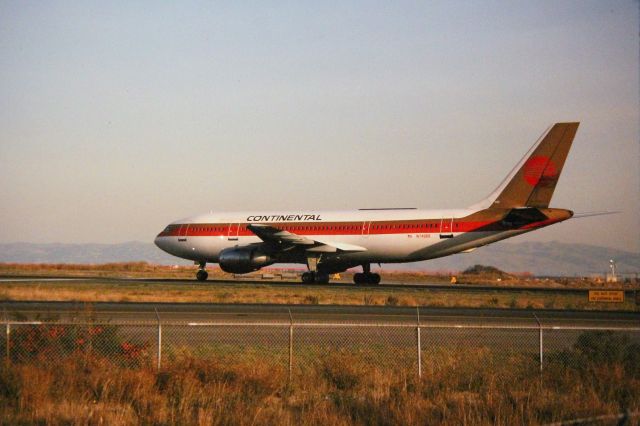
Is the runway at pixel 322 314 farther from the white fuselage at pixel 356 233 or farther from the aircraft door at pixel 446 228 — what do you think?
the white fuselage at pixel 356 233

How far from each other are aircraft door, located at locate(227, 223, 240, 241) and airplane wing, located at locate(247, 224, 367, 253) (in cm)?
436

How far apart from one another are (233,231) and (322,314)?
2572 cm

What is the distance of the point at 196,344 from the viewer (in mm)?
21062

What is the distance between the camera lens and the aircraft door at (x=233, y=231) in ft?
175

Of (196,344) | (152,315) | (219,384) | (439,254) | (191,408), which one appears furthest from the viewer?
(439,254)

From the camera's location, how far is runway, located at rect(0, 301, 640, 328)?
86.3 feet

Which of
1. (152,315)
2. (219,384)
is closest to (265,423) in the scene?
(219,384)

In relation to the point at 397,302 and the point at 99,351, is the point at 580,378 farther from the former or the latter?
the point at 397,302

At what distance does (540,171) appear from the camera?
4497 cm

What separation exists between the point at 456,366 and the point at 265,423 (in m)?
5.94

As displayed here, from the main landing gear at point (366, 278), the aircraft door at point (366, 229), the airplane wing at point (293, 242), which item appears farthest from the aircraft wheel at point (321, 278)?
the aircraft door at point (366, 229)

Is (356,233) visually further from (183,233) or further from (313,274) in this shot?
(183,233)

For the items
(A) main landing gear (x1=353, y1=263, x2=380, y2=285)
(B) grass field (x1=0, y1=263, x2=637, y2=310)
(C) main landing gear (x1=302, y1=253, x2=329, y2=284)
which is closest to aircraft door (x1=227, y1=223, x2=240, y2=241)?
(C) main landing gear (x1=302, y1=253, x2=329, y2=284)

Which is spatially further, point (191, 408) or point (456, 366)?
point (456, 366)
